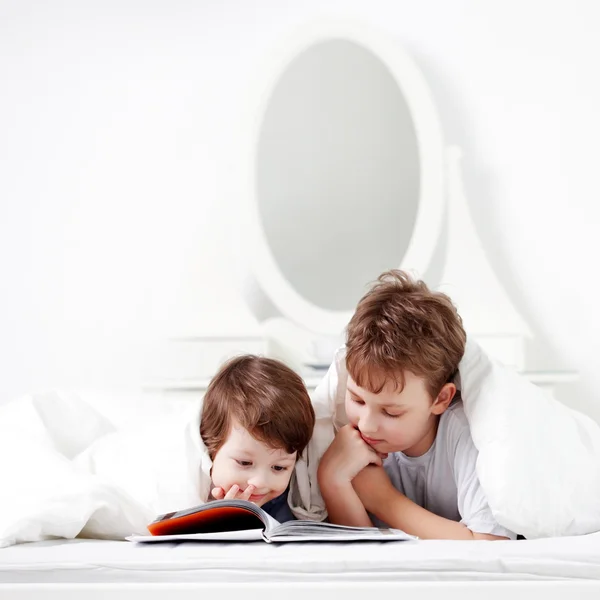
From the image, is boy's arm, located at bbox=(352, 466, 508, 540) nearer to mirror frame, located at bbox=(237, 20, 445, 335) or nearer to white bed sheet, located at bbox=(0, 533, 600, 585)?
white bed sheet, located at bbox=(0, 533, 600, 585)

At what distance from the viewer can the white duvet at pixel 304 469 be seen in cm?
124

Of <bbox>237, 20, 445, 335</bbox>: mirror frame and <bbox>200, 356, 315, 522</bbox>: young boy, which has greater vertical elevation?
<bbox>237, 20, 445, 335</bbox>: mirror frame

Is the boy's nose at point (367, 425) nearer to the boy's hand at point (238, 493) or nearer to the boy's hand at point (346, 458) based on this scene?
the boy's hand at point (346, 458)

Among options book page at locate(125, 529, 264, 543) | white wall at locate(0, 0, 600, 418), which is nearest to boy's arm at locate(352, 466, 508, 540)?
book page at locate(125, 529, 264, 543)

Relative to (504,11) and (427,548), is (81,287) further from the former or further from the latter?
(427,548)

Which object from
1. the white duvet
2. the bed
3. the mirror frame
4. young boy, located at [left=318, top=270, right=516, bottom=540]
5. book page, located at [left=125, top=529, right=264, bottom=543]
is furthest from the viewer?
the mirror frame

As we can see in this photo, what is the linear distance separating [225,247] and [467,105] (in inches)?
38.8

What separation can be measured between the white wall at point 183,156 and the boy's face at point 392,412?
1554 millimetres

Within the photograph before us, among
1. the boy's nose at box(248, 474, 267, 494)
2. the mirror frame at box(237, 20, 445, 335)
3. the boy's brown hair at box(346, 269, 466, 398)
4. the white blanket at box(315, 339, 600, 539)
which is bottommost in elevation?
the boy's nose at box(248, 474, 267, 494)

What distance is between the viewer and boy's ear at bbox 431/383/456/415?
1419 millimetres

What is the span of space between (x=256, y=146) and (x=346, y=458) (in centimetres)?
159

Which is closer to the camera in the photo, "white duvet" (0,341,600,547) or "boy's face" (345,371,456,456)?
"white duvet" (0,341,600,547)

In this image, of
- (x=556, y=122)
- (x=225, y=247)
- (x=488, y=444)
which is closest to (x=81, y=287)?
(x=225, y=247)

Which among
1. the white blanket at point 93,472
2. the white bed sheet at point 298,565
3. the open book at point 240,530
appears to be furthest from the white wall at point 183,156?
the white bed sheet at point 298,565
